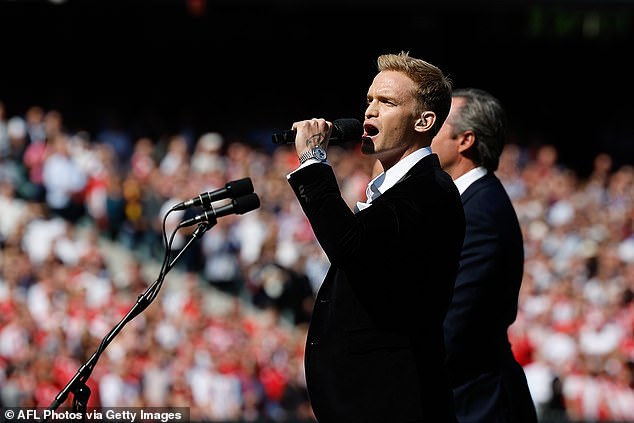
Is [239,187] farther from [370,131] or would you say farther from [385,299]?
[385,299]

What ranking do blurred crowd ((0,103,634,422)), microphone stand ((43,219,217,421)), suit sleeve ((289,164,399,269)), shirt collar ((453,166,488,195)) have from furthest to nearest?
blurred crowd ((0,103,634,422)), shirt collar ((453,166,488,195)), microphone stand ((43,219,217,421)), suit sleeve ((289,164,399,269))

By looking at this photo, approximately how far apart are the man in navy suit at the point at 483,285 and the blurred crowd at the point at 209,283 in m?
4.33

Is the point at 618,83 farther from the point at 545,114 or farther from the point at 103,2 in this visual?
the point at 103,2

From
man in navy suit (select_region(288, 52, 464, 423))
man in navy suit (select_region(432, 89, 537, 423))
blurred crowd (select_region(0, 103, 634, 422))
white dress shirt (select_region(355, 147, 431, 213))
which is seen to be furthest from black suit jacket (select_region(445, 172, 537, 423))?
blurred crowd (select_region(0, 103, 634, 422))

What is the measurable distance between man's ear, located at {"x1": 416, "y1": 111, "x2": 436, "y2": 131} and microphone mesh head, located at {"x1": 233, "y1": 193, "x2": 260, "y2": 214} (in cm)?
62

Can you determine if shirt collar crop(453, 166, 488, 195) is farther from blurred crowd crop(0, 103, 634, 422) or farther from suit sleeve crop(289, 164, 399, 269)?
blurred crowd crop(0, 103, 634, 422)

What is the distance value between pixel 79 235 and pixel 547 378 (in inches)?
204

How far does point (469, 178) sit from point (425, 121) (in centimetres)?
119

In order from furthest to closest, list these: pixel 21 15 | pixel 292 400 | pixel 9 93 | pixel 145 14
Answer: pixel 145 14, pixel 21 15, pixel 9 93, pixel 292 400

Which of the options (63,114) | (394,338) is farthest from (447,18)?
(394,338)

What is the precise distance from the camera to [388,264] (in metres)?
3.56

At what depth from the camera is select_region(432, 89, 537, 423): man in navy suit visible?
4629 mm

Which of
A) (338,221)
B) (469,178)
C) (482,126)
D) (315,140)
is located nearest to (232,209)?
(315,140)

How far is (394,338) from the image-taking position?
363 centimetres
